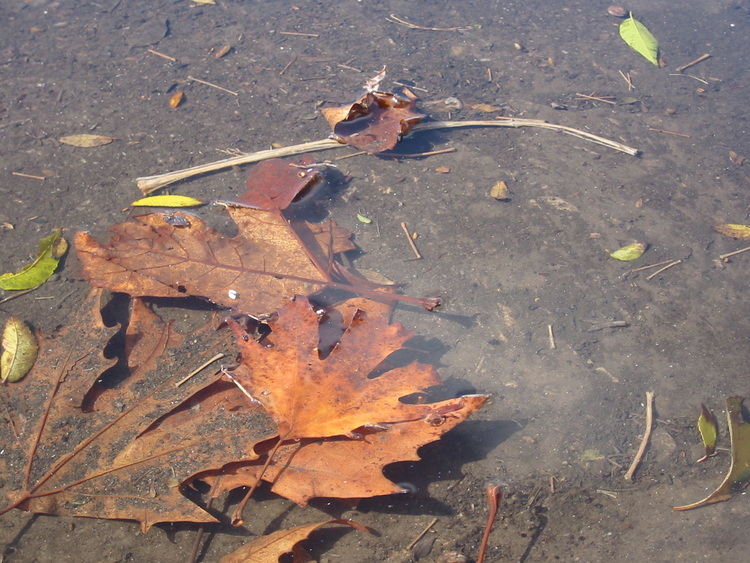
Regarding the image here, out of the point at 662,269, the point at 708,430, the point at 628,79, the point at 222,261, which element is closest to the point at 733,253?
the point at 662,269

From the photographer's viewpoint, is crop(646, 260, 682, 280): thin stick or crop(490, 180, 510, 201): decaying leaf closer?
crop(646, 260, 682, 280): thin stick

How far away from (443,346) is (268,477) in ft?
2.73

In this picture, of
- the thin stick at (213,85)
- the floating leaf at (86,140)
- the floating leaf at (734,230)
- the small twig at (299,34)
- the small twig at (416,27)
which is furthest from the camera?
the small twig at (416,27)

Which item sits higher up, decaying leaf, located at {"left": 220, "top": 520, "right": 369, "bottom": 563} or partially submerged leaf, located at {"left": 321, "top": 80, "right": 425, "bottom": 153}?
partially submerged leaf, located at {"left": 321, "top": 80, "right": 425, "bottom": 153}

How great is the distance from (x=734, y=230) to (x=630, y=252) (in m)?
0.57

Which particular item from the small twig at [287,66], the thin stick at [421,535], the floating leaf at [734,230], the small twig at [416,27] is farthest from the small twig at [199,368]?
the small twig at [416,27]

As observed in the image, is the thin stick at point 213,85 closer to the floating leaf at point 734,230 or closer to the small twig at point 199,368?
the small twig at point 199,368

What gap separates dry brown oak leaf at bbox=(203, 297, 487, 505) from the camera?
1.75m

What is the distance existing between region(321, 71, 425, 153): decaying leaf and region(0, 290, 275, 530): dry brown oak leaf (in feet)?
4.47

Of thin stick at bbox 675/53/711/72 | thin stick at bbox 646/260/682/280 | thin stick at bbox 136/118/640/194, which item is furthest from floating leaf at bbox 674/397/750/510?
thin stick at bbox 675/53/711/72

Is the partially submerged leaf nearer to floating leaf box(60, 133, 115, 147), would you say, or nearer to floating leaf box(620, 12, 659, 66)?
floating leaf box(60, 133, 115, 147)

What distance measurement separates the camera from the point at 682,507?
6.28 feet

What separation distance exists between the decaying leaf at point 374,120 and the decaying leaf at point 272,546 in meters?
1.86

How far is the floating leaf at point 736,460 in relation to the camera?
193 cm
